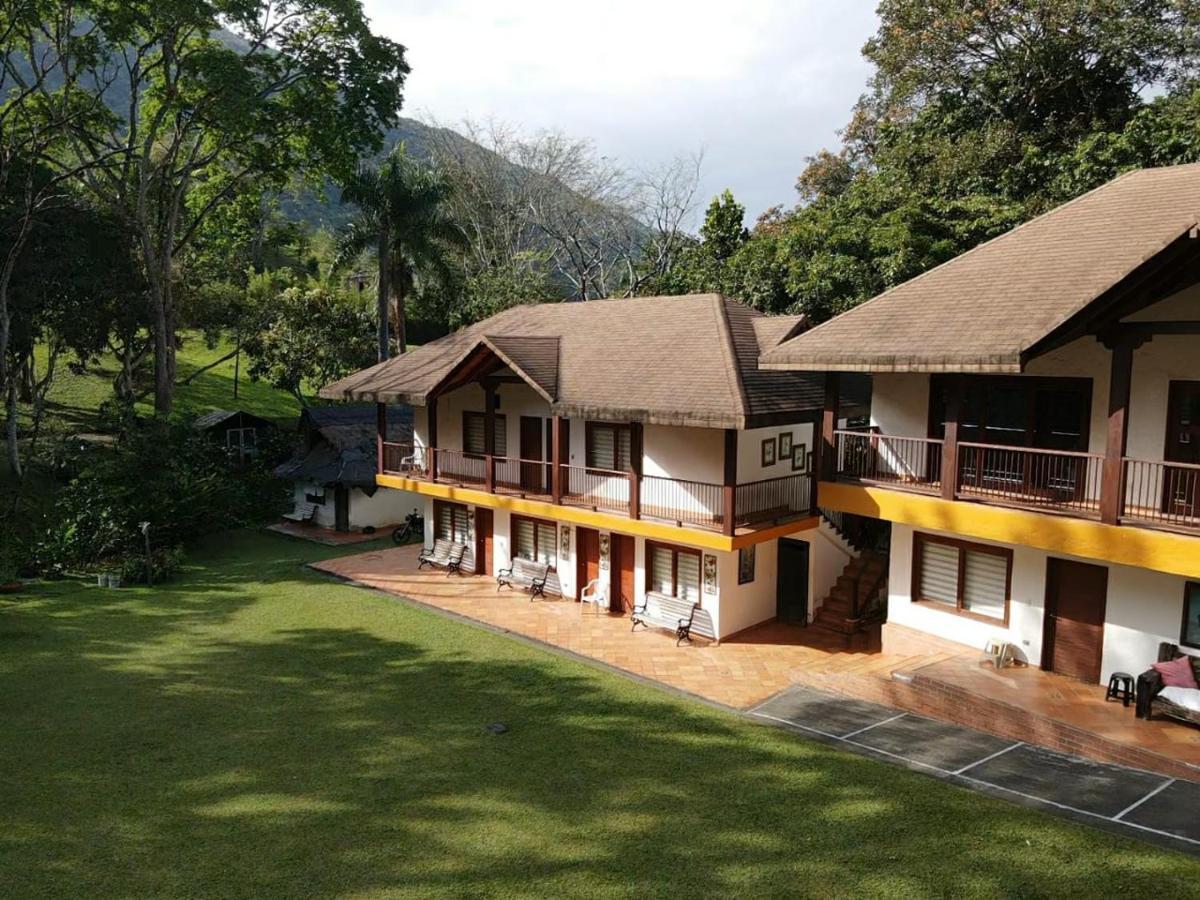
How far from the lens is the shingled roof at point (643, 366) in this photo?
17031mm

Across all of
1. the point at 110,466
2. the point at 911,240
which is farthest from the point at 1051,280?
the point at 110,466

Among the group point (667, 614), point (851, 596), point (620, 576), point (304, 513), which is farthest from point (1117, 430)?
point (304, 513)

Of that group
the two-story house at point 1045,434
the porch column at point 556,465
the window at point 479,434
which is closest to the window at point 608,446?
the porch column at point 556,465

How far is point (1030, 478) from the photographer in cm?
1436

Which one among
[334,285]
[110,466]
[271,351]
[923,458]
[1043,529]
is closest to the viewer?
[1043,529]

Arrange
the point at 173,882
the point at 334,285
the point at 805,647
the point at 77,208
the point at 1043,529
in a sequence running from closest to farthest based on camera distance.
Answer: the point at 173,882 < the point at 1043,529 < the point at 805,647 < the point at 77,208 < the point at 334,285

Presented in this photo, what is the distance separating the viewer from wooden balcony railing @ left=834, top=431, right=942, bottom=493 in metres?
15.4

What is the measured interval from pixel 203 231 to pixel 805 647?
34564 mm

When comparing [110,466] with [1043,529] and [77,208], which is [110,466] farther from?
[1043,529]

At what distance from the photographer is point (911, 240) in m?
26.3

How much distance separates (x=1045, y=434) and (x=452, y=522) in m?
15.4

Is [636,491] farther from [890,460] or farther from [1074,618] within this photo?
[1074,618]

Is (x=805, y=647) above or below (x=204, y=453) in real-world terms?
below

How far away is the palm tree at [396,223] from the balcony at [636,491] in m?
16.0
